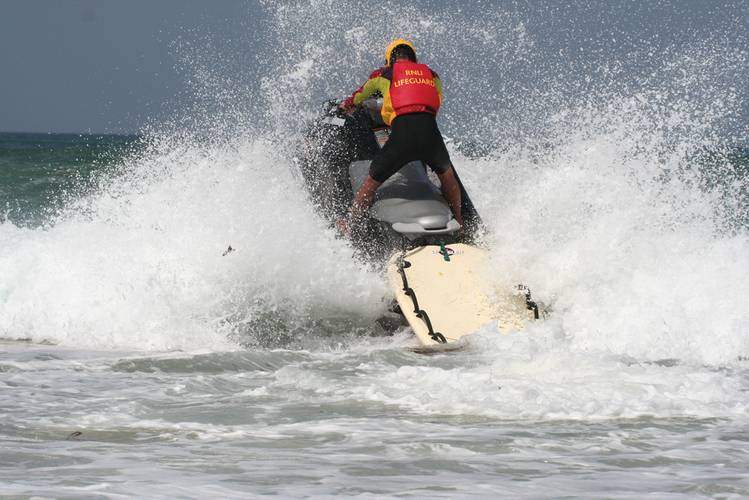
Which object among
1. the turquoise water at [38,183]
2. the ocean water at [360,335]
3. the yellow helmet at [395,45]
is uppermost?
the turquoise water at [38,183]

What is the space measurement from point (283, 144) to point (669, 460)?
5285mm

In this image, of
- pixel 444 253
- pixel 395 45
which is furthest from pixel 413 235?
pixel 395 45

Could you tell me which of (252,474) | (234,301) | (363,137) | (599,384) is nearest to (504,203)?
(363,137)

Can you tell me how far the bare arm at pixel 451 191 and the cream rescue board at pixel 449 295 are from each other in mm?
491

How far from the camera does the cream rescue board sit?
18.5ft

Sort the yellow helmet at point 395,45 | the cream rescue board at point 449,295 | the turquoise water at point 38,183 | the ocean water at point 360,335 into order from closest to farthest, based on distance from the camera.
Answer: the ocean water at point 360,335, the cream rescue board at point 449,295, the yellow helmet at point 395,45, the turquoise water at point 38,183

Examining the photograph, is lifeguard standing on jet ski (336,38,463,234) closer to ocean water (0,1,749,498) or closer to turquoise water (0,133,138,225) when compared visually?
ocean water (0,1,749,498)

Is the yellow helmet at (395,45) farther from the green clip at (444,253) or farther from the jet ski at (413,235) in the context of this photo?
the green clip at (444,253)

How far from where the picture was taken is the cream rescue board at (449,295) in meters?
5.62

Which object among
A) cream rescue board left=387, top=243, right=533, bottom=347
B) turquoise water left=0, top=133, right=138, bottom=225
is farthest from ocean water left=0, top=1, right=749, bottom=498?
turquoise water left=0, top=133, right=138, bottom=225

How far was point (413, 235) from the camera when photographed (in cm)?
646

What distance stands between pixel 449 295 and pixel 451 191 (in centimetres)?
110

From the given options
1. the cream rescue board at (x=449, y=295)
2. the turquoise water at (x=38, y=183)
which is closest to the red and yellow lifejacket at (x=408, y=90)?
the cream rescue board at (x=449, y=295)

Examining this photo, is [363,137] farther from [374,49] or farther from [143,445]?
[143,445]
